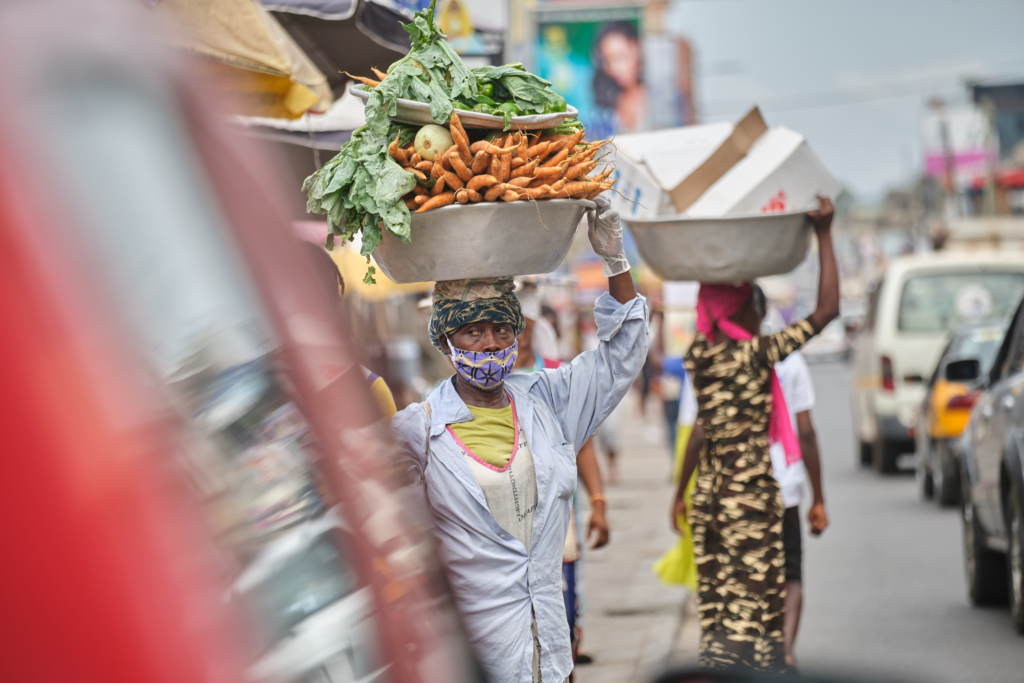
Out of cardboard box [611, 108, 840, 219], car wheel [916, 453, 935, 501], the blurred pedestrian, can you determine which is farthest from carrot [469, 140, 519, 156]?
car wheel [916, 453, 935, 501]

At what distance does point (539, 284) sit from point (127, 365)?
5.41 m

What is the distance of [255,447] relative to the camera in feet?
3.67

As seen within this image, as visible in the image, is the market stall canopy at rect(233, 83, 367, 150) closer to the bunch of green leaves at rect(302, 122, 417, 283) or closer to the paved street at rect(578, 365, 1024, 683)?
the bunch of green leaves at rect(302, 122, 417, 283)

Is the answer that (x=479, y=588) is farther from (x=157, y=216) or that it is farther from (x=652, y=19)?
(x=652, y=19)

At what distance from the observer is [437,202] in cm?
280

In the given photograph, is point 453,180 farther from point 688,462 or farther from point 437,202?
point 688,462

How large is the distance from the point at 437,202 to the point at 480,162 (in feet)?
0.46

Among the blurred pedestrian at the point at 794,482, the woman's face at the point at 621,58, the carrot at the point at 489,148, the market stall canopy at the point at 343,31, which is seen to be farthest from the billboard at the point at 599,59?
the carrot at the point at 489,148

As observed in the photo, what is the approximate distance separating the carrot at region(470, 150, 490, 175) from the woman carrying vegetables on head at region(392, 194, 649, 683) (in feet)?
1.20

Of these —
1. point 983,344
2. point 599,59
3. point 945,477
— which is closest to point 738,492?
point 945,477

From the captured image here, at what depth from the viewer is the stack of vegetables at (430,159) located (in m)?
2.78

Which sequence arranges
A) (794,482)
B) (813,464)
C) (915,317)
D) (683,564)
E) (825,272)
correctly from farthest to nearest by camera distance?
(915,317) → (813,464) → (683,564) → (794,482) → (825,272)

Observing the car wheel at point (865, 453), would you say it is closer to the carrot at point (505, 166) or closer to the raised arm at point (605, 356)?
the raised arm at point (605, 356)

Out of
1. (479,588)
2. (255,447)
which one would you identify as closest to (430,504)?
(479,588)
